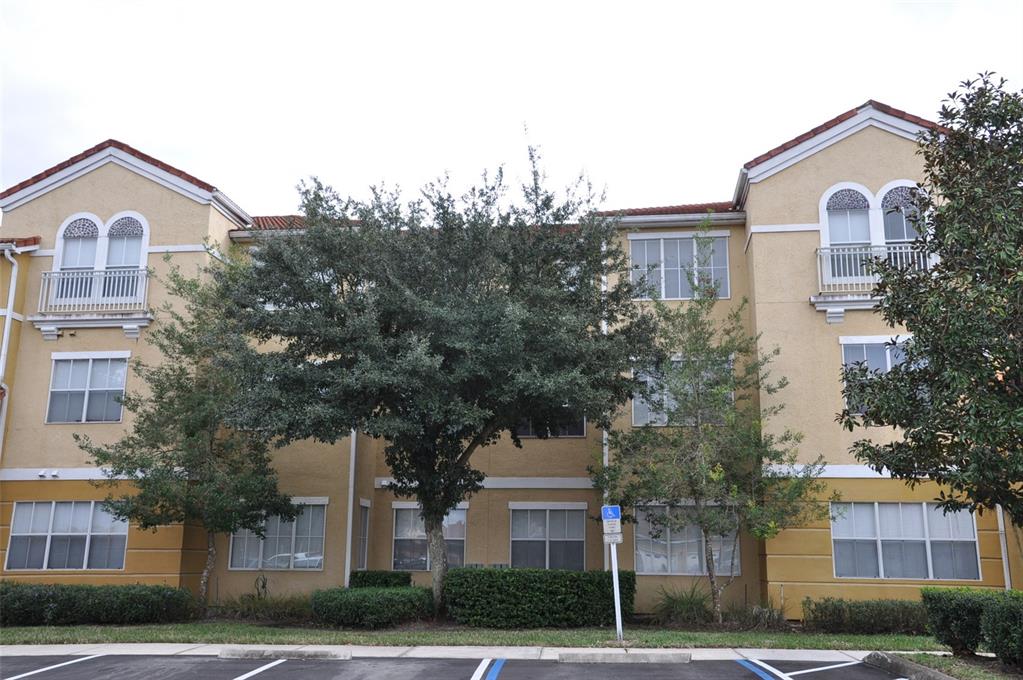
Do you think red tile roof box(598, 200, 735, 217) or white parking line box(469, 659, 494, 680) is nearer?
white parking line box(469, 659, 494, 680)

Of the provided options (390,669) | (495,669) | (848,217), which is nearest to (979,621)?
(495,669)

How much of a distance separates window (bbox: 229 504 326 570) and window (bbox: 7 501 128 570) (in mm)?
2826

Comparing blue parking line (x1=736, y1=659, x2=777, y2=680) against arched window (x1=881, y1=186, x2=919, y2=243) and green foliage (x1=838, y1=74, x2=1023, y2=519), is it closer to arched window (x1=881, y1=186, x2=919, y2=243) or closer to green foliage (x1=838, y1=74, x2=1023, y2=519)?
green foliage (x1=838, y1=74, x2=1023, y2=519)

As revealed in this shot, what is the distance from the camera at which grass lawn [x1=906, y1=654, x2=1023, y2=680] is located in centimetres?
1108

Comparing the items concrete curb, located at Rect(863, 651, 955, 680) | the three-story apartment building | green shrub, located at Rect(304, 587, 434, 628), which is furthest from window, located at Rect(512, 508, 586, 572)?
concrete curb, located at Rect(863, 651, 955, 680)

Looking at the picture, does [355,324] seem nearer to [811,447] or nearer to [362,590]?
[362,590]

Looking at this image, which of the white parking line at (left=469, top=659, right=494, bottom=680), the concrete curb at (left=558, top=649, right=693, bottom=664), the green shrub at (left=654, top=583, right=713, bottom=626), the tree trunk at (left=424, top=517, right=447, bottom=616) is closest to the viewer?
the white parking line at (left=469, top=659, right=494, bottom=680)

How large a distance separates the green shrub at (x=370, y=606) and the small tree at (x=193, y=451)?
2.90m

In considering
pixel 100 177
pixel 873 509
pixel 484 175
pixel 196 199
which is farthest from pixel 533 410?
pixel 100 177

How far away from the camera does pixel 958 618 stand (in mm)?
12930

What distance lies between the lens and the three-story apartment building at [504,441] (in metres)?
19.8

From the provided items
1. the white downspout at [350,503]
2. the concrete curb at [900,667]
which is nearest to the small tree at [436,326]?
the white downspout at [350,503]

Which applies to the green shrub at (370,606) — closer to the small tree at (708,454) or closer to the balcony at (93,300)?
the small tree at (708,454)

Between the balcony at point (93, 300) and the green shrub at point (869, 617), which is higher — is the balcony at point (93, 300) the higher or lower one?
the higher one
